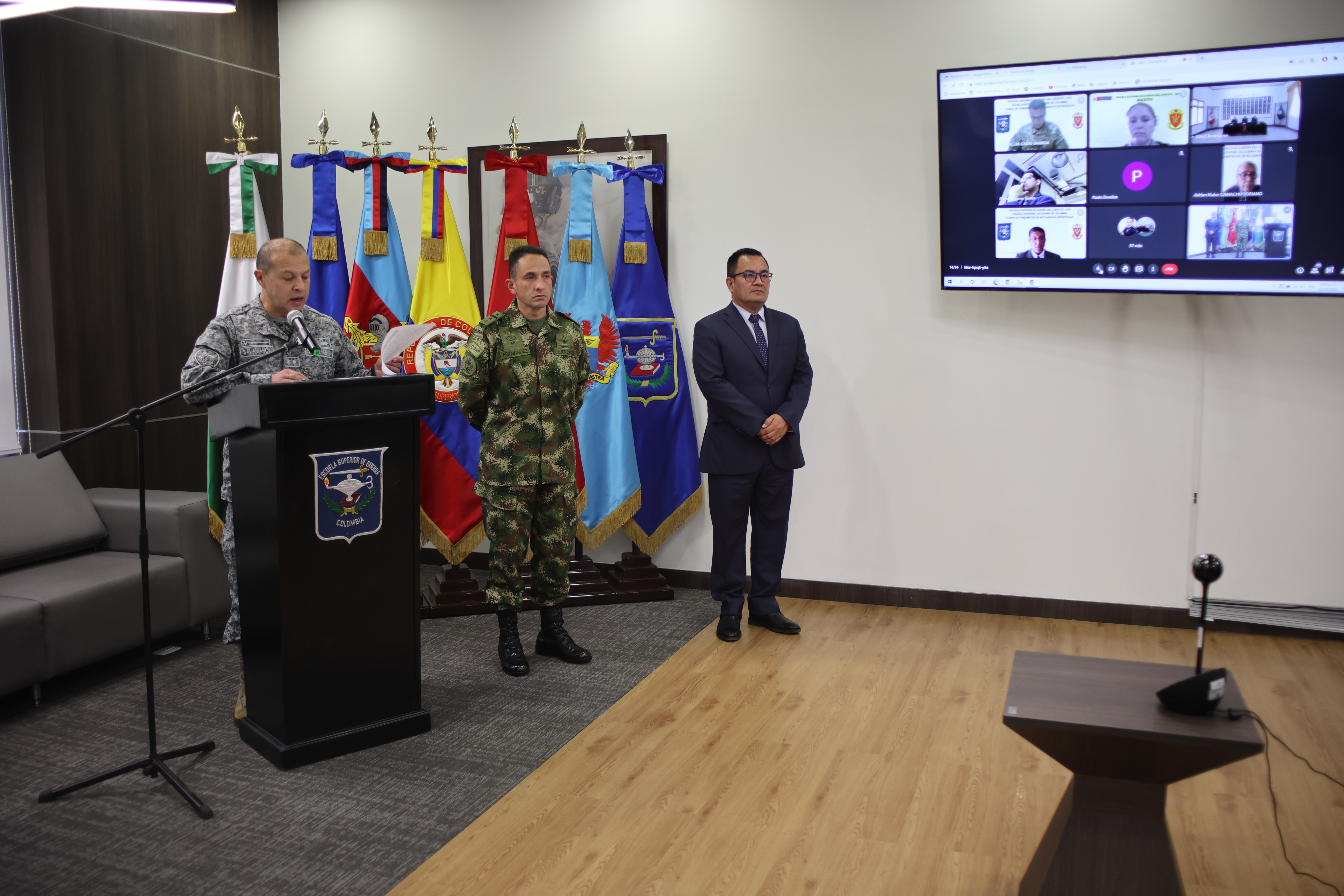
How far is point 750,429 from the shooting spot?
160 inches

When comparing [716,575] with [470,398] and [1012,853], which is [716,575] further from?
[1012,853]

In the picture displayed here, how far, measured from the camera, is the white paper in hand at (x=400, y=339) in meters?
4.58

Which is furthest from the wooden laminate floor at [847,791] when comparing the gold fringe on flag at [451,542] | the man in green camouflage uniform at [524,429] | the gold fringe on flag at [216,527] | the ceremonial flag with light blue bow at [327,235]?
the ceremonial flag with light blue bow at [327,235]

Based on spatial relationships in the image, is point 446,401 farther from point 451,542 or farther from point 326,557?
point 326,557

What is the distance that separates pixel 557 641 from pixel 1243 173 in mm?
3232

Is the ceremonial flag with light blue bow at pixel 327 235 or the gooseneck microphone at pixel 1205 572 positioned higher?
the ceremonial flag with light blue bow at pixel 327 235

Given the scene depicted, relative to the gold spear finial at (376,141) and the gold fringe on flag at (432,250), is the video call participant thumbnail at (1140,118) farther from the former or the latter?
the gold spear finial at (376,141)

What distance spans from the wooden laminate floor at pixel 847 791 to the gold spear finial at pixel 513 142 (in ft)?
7.98

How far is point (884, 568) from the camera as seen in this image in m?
4.74

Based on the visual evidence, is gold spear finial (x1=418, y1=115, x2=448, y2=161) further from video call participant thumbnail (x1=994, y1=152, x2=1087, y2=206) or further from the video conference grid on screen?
video call participant thumbnail (x1=994, y1=152, x2=1087, y2=206)

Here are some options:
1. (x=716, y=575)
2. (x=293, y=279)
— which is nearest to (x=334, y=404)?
(x=293, y=279)

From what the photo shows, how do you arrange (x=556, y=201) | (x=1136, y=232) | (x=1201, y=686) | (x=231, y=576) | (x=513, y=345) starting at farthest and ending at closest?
(x=556, y=201)
(x=1136, y=232)
(x=231, y=576)
(x=513, y=345)
(x=1201, y=686)

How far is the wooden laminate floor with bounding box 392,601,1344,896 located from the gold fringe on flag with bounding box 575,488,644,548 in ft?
3.11

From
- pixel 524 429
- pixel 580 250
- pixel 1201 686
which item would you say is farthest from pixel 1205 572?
pixel 580 250
